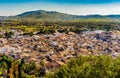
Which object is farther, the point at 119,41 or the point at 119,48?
the point at 119,41

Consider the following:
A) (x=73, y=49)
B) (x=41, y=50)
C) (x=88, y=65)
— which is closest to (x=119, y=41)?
(x=73, y=49)

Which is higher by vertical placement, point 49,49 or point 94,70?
point 94,70

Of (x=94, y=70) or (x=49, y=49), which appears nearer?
(x=94, y=70)

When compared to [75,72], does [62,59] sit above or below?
Result: below

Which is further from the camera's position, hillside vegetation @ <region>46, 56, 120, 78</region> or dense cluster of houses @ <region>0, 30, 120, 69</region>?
dense cluster of houses @ <region>0, 30, 120, 69</region>

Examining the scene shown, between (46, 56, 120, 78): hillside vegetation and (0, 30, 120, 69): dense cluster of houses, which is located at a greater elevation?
(46, 56, 120, 78): hillside vegetation

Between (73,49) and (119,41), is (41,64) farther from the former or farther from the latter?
(119,41)

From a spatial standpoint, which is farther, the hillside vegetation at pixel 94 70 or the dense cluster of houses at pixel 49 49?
the dense cluster of houses at pixel 49 49

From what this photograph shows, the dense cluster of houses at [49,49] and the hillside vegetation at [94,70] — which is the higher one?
the hillside vegetation at [94,70]

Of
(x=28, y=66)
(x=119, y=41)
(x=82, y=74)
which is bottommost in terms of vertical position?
(x=119, y=41)

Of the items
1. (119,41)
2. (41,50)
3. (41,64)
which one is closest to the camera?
(41,64)

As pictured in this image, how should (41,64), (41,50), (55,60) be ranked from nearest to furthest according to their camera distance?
(41,64), (55,60), (41,50)
